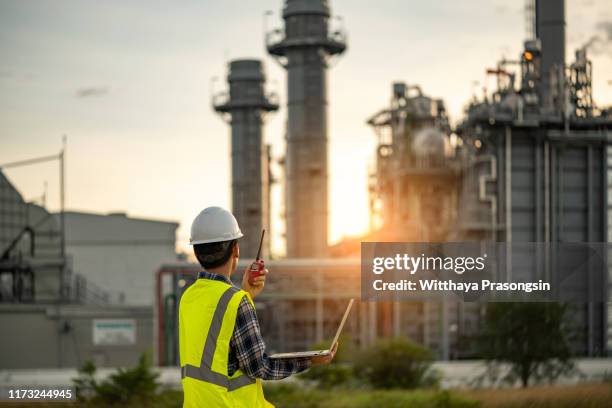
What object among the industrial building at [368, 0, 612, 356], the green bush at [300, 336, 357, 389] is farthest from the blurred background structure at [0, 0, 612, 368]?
the green bush at [300, 336, 357, 389]

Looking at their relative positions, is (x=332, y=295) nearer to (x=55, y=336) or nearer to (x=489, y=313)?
(x=55, y=336)

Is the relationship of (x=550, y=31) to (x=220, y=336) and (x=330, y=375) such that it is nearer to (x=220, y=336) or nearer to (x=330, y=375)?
(x=330, y=375)

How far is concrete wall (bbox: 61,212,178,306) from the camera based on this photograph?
51500 millimetres

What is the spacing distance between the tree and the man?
657 inches

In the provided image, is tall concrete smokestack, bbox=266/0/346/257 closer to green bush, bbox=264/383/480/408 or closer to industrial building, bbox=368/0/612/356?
industrial building, bbox=368/0/612/356

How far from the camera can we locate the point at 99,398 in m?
18.4

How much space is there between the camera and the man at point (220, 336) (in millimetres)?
4406

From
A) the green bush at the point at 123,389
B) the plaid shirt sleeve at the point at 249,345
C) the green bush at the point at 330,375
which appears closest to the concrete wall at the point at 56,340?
the green bush at the point at 330,375

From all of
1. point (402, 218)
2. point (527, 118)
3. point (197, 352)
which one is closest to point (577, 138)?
point (527, 118)

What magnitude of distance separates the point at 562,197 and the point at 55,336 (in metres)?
17.4

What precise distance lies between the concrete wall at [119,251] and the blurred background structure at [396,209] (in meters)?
0.87

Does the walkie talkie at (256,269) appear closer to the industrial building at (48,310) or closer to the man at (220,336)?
the man at (220,336)

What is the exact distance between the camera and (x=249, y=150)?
5272cm

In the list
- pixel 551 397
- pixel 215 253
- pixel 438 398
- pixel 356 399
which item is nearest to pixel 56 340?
pixel 356 399
